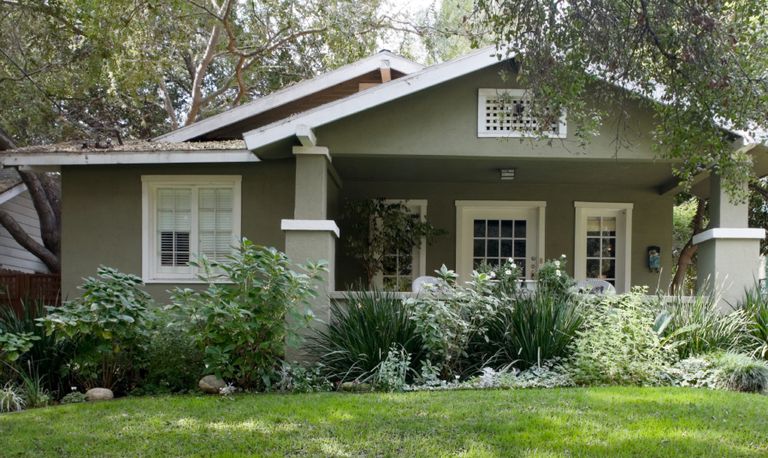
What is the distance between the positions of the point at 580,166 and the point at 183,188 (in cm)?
594

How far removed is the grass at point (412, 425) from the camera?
183 inches

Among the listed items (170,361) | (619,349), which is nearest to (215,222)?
(170,361)

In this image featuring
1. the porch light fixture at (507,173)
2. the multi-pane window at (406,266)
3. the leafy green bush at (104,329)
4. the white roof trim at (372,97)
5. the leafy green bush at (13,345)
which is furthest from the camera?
the multi-pane window at (406,266)

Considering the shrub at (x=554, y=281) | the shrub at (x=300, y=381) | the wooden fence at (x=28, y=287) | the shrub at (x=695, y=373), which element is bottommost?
the shrub at (x=300, y=381)

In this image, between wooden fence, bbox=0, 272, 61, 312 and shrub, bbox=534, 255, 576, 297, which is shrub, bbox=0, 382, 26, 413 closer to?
wooden fence, bbox=0, 272, 61, 312

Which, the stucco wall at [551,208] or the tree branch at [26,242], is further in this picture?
the tree branch at [26,242]

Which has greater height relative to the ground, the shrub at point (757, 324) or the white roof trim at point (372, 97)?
the white roof trim at point (372, 97)

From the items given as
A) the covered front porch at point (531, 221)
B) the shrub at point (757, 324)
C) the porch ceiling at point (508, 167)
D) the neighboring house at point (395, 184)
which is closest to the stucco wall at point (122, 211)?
the neighboring house at point (395, 184)

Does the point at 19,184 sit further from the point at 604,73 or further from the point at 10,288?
the point at 604,73

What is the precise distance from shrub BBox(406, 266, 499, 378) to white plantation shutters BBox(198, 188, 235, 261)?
356cm

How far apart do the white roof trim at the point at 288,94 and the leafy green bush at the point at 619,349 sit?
487 cm

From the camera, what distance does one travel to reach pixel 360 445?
4727 mm

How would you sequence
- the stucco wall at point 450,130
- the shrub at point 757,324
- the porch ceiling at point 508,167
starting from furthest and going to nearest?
the porch ceiling at point 508,167 < the stucco wall at point 450,130 < the shrub at point 757,324

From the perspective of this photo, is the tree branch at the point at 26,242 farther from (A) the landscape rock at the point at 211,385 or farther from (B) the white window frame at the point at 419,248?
(A) the landscape rock at the point at 211,385
